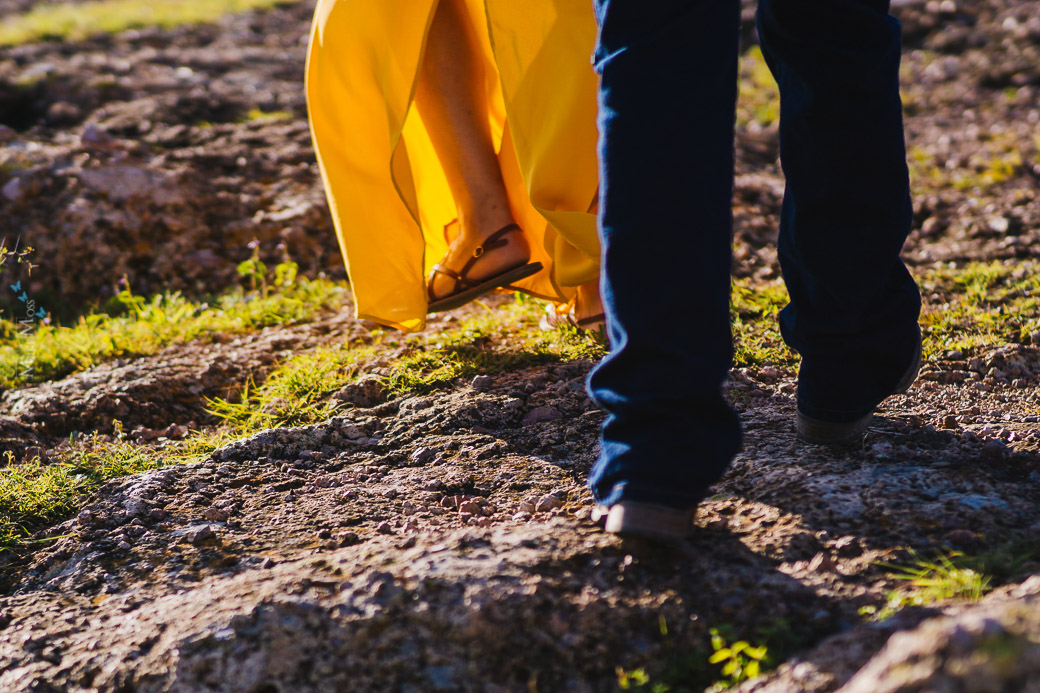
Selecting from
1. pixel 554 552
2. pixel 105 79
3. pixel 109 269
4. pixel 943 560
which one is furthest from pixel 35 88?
pixel 943 560

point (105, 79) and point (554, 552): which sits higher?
point (105, 79)

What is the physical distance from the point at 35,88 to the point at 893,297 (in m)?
5.36

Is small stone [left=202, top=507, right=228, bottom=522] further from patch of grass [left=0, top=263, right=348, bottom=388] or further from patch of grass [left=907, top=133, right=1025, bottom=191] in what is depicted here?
patch of grass [left=907, top=133, right=1025, bottom=191]

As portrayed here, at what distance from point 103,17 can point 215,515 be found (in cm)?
794

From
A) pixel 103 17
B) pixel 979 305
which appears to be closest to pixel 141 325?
pixel 979 305

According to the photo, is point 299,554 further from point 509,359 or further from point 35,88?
point 35,88

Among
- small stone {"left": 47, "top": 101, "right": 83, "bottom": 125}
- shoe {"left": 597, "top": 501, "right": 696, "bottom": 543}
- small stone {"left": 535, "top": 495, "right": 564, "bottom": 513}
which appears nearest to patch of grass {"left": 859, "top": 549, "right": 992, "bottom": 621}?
shoe {"left": 597, "top": 501, "right": 696, "bottom": 543}

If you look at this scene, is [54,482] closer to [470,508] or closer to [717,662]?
[470,508]

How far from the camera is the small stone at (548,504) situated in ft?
5.76

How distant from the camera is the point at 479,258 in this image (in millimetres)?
2543

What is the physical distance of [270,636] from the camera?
1.35 metres

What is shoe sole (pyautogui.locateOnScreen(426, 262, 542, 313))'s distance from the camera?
2518 millimetres

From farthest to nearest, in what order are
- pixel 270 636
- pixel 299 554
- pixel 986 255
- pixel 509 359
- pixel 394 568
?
pixel 986 255 → pixel 509 359 → pixel 299 554 → pixel 394 568 → pixel 270 636

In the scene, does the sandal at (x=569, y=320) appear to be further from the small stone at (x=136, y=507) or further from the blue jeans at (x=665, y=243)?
the small stone at (x=136, y=507)
